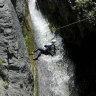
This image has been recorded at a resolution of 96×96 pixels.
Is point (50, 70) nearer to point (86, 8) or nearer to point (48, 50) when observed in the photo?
point (48, 50)

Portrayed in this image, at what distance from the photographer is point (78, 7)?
1540 centimetres

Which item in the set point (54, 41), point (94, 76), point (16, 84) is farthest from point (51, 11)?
point (16, 84)

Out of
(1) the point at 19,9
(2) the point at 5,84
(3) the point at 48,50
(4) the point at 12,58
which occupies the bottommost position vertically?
(2) the point at 5,84

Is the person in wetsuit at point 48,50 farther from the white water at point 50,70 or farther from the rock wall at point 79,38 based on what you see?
the rock wall at point 79,38

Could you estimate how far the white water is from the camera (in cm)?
1606

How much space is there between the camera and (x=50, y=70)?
16984 millimetres

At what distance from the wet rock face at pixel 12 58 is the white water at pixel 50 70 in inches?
65.2

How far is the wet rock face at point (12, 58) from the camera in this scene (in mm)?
12615

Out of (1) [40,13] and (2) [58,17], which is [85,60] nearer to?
(2) [58,17]

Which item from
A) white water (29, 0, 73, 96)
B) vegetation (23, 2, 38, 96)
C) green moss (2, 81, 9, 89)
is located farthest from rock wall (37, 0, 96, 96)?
green moss (2, 81, 9, 89)

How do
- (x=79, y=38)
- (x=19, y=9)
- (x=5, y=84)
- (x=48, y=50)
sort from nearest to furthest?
1. (x=5, y=84)
2. (x=19, y=9)
3. (x=48, y=50)
4. (x=79, y=38)

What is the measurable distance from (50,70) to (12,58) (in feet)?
13.6

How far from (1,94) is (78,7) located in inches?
280

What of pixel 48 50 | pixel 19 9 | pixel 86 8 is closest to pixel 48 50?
pixel 48 50
